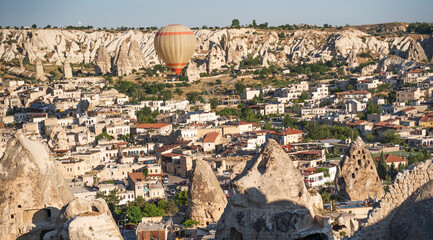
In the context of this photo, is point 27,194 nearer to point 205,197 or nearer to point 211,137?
point 205,197

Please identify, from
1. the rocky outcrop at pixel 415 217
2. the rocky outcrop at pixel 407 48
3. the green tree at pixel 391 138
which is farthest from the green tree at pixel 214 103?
the rocky outcrop at pixel 415 217

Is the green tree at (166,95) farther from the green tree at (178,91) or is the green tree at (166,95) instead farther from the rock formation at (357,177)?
the rock formation at (357,177)

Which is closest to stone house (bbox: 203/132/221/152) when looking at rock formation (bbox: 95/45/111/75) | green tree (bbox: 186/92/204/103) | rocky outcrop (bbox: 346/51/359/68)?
green tree (bbox: 186/92/204/103)

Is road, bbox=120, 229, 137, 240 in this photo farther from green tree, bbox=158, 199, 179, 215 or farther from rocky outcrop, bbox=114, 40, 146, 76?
rocky outcrop, bbox=114, 40, 146, 76

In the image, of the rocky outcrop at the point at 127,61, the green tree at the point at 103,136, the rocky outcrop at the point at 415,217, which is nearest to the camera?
the rocky outcrop at the point at 415,217

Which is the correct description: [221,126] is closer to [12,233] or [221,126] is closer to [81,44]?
[12,233]

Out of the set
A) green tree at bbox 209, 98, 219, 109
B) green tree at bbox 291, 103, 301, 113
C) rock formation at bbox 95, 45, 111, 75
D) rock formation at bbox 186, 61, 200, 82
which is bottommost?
green tree at bbox 291, 103, 301, 113
